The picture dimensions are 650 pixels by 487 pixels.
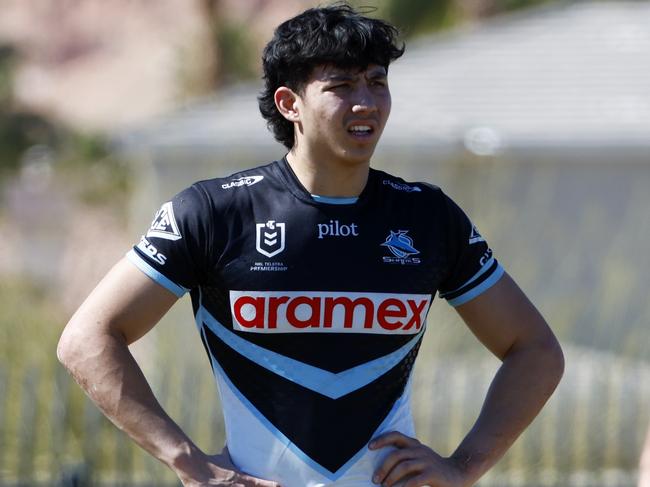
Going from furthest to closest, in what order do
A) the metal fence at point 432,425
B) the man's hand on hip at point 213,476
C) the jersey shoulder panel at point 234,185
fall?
1. the metal fence at point 432,425
2. the jersey shoulder panel at point 234,185
3. the man's hand on hip at point 213,476

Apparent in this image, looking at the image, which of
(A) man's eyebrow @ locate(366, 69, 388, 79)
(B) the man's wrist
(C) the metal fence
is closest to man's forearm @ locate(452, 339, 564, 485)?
(B) the man's wrist

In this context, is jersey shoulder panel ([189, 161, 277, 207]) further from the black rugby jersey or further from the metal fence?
the metal fence

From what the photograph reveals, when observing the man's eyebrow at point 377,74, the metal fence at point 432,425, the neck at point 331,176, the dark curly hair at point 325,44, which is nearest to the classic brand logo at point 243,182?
the neck at point 331,176

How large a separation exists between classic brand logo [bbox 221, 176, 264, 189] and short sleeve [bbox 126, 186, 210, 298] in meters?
0.08

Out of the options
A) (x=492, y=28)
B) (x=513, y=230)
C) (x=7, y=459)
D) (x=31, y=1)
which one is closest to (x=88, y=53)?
(x=31, y=1)

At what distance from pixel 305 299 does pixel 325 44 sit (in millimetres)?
613

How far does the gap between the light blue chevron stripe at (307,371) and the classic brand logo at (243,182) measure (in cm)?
32

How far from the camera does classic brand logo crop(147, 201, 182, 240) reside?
3197 mm

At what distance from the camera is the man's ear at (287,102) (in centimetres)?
341

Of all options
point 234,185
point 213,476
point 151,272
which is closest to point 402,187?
point 234,185

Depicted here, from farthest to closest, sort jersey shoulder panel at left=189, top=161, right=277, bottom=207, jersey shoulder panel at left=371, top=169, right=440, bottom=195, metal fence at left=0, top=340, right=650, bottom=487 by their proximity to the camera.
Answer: metal fence at left=0, top=340, right=650, bottom=487 < jersey shoulder panel at left=371, top=169, right=440, bottom=195 < jersey shoulder panel at left=189, top=161, right=277, bottom=207

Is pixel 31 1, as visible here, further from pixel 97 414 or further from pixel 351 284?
pixel 351 284

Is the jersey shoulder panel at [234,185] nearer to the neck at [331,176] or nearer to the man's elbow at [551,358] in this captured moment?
the neck at [331,176]

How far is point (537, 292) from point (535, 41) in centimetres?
469
